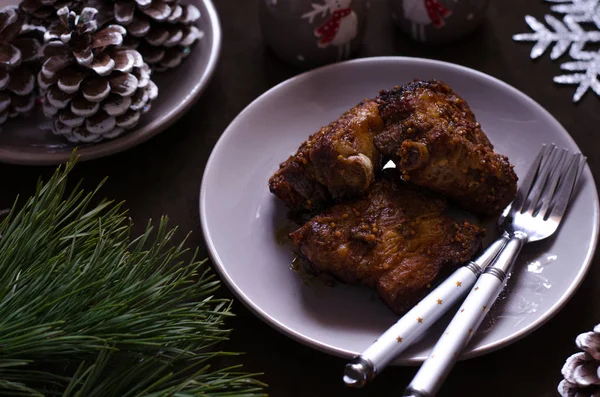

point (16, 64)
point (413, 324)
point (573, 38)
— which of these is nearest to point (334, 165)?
point (413, 324)

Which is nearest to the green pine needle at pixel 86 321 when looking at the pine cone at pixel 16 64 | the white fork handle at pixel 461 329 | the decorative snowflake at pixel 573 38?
the white fork handle at pixel 461 329

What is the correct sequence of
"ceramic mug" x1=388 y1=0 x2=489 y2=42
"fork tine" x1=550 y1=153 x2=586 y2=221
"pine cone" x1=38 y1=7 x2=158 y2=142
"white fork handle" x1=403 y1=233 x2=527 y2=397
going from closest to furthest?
"white fork handle" x1=403 y1=233 x2=527 y2=397 < "fork tine" x1=550 y1=153 x2=586 y2=221 < "pine cone" x1=38 y1=7 x2=158 y2=142 < "ceramic mug" x1=388 y1=0 x2=489 y2=42

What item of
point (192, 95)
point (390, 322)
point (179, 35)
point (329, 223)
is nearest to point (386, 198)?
point (329, 223)

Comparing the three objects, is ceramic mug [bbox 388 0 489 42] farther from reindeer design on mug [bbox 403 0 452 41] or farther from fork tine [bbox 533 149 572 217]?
fork tine [bbox 533 149 572 217]

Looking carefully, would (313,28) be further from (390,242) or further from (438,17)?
(390,242)

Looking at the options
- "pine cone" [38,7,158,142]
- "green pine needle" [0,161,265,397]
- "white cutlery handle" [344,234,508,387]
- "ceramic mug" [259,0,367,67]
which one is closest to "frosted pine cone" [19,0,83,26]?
"pine cone" [38,7,158,142]

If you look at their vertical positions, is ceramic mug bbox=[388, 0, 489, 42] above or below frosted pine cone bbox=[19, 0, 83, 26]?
above
